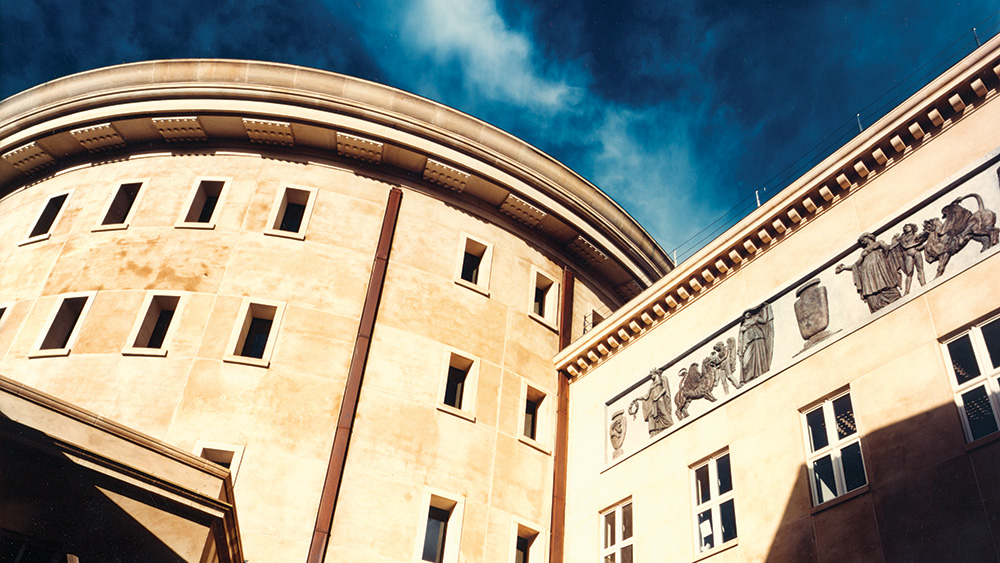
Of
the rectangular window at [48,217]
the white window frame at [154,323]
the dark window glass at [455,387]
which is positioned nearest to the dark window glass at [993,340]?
the dark window glass at [455,387]

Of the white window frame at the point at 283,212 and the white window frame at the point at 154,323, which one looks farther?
the white window frame at the point at 283,212

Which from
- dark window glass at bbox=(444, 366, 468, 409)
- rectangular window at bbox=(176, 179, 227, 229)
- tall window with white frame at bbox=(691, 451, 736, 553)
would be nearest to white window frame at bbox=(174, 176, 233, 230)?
rectangular window at bbox=(176, 179, 227, 229)

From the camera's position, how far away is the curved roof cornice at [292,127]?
27.7 meters

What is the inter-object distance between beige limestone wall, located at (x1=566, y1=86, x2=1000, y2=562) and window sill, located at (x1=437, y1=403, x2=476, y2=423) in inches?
139

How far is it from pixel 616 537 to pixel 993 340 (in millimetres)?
10128

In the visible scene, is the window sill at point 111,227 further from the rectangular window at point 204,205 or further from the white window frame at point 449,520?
the white window frame at point 449,520

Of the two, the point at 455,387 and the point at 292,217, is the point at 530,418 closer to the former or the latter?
the point at 455,387

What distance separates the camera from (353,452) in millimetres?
22547

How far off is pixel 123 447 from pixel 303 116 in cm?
1481

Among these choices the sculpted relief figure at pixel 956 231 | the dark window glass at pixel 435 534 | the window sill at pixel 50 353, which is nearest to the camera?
the sculpted relief figure at pixel 956 231

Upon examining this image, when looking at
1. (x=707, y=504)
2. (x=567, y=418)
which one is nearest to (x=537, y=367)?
(x=567, y=418)

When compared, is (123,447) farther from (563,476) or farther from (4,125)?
(4,125)

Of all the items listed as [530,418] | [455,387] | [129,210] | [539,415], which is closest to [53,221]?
[129,210]

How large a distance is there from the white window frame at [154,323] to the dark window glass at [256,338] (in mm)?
1856
